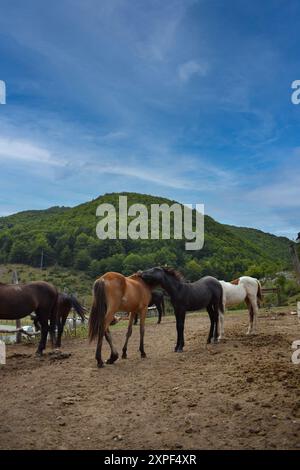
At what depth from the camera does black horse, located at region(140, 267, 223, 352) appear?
9.75 metres

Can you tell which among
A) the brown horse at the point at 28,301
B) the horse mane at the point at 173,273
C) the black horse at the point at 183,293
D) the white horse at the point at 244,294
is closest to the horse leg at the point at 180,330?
the black horse at the point at 183,293

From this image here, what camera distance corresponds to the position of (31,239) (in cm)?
8400

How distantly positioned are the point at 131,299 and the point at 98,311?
3.10 feet

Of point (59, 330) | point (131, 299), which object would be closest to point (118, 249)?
point (59, 330)

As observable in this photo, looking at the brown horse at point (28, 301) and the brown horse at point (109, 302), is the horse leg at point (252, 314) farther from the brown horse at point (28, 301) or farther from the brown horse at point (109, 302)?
the brown horse at point (28, 301)

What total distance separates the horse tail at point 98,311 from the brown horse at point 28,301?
209 cm

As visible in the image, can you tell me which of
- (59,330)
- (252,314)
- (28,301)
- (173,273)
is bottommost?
(59,330)

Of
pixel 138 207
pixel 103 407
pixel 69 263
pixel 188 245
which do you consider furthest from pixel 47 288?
pixel 138 207

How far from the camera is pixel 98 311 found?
27.4 ft

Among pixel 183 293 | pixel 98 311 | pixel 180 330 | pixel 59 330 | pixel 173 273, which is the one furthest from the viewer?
pixel 59 330

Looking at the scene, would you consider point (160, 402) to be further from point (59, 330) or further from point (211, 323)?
point (59, 330)

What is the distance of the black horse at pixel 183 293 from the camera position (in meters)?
9.75

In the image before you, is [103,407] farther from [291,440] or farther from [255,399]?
[291,440]
